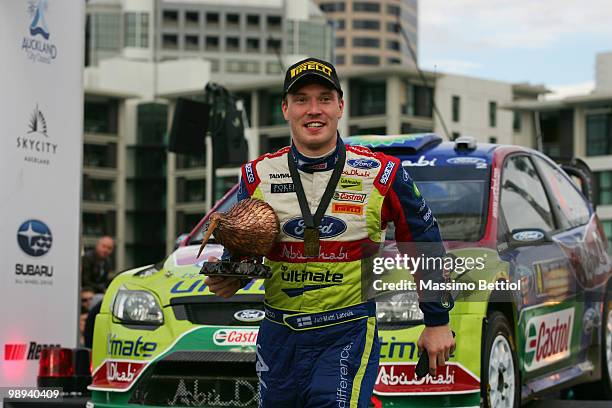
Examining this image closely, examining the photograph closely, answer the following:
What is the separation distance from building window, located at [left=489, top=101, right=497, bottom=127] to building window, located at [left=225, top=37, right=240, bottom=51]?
159ft

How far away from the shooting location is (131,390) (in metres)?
7.47

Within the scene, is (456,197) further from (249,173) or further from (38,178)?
(249,173)

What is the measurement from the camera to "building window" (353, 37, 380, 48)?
19312 cm

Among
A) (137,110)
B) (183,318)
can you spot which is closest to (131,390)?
(183,318)

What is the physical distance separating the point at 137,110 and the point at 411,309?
119 metres

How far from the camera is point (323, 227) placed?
5098 millimetres

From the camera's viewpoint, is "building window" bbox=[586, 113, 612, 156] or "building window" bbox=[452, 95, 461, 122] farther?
"building window" bbox=[452, 95, 461, 122]

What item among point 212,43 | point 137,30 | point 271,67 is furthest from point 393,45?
point 137,30

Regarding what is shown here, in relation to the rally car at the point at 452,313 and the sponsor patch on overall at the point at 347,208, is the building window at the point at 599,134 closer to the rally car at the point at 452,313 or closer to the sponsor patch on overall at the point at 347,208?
the rally car at the point at 452,313

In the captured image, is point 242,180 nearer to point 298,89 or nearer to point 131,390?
point 298,89

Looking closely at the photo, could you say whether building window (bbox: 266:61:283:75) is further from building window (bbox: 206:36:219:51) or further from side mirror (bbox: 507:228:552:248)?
side mirror (bbox: 507:228:552:248)

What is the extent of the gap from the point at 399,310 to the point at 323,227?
7.35 ft

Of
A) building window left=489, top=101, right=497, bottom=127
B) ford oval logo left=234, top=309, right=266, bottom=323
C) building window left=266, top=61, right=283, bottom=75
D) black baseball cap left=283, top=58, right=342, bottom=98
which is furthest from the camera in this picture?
building window left=266, top=61, right=283, bottom=75

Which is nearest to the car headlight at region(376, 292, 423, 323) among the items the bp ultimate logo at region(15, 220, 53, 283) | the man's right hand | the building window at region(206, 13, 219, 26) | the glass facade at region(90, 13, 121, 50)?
Result: the man's right hand
